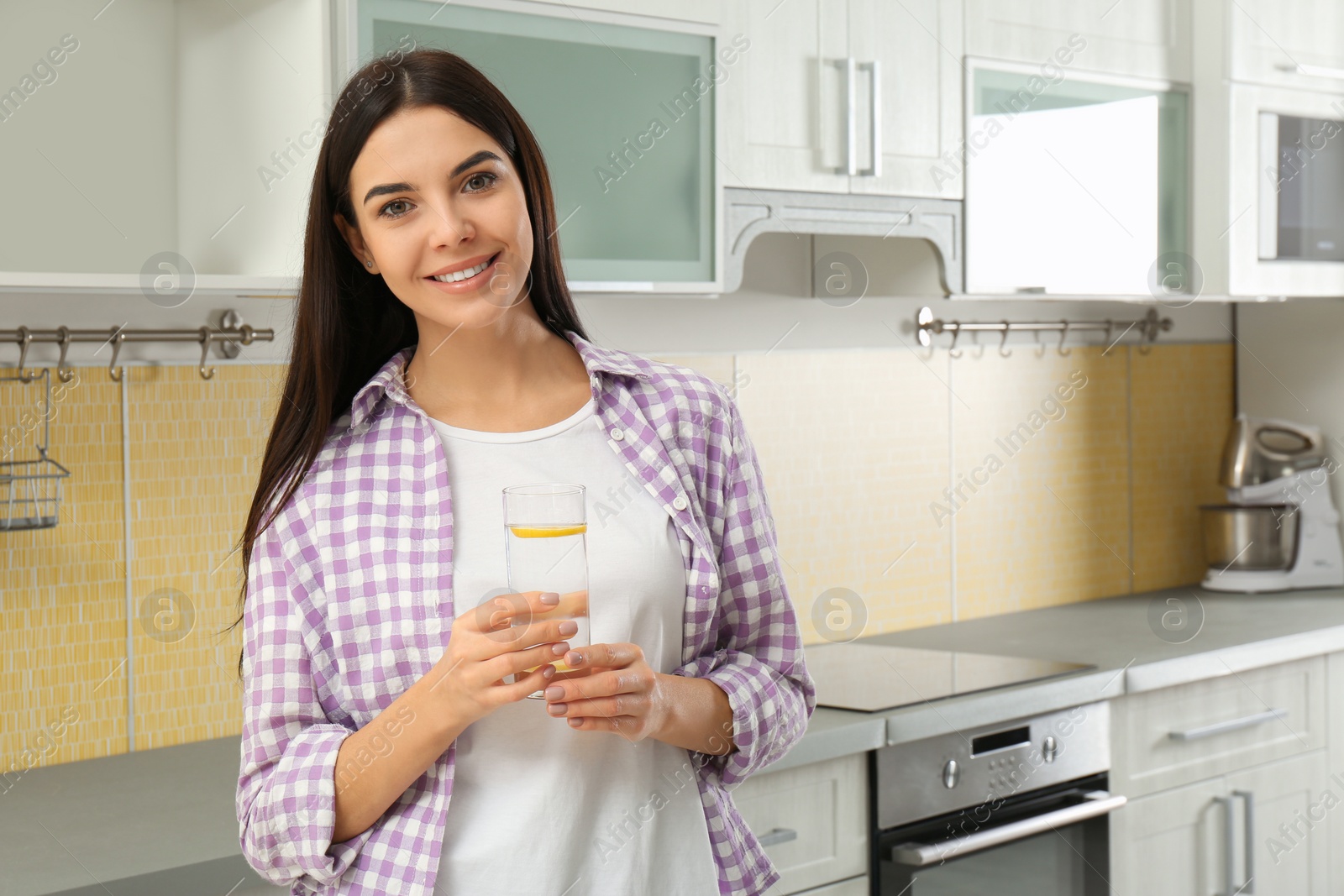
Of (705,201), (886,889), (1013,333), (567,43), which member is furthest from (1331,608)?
(567,43)

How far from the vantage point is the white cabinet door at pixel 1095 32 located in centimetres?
241

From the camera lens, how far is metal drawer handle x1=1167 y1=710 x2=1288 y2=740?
7.90 ft

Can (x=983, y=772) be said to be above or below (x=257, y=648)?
below

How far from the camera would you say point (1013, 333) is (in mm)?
2922

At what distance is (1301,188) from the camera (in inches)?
113

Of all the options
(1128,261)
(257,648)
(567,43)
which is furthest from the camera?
(1128,261)

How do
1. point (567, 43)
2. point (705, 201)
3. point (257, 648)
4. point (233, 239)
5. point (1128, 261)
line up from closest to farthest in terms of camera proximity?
point (257, 648) → point (233, 239) → point (567, 43) → point (705, 201) → point (1128, 261)

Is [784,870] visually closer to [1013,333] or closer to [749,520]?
[749,520]

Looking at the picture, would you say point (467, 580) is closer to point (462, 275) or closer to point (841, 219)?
point (462, 275)

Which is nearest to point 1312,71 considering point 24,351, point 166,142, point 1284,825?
point 1284,825

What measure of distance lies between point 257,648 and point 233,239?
868 millimetres

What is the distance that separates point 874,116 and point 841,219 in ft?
0.59

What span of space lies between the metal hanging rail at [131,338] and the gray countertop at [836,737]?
53 cm

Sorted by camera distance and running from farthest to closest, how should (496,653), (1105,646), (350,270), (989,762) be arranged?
(1105,646), (989,762), (350,270), (496,653)
